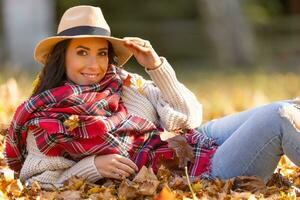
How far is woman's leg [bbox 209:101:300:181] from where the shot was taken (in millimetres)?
4270

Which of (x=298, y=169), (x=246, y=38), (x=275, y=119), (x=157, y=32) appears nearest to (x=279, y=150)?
(x=275, y=119)

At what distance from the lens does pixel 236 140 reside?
14.4 feet

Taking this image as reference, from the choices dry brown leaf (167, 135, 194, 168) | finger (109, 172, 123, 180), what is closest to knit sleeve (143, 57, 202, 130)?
dry brown leaf (167, 135, 194, 168)

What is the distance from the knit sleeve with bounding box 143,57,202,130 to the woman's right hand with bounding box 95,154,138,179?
1.18 ft

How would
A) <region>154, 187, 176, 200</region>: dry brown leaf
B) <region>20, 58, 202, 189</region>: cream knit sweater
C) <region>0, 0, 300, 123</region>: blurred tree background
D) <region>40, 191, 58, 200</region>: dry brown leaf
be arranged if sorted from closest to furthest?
<region>154, 187, 176, 200</region>: dry brown leaf
<region>40, 191, 58, 200</region>: dry brown leaf
<region>20, 58, 202, 189</region>: cream knit sweater
<region>0, 0, 300, 123</region>: blurred tree background

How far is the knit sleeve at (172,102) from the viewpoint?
453 cm

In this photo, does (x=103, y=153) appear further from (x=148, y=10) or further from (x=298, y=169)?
(x=148, y=10)

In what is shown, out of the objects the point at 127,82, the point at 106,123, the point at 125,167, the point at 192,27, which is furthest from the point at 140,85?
the point at 192,27

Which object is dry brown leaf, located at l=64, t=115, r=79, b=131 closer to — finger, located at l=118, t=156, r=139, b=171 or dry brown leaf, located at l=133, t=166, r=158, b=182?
finger, located at l=118, t=156, r=139, b=171

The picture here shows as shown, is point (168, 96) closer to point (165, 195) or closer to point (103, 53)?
point (103, 53)

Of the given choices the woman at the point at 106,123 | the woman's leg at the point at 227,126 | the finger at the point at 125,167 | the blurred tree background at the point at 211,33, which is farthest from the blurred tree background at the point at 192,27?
the finger at the point at 125,167

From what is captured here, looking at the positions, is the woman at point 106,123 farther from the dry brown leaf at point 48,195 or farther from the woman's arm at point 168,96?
the dry brown leaf at point 48,195

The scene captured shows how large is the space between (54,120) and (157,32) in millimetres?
15709

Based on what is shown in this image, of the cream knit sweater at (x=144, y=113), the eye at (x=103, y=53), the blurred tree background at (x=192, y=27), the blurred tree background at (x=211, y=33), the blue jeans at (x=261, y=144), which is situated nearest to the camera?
the blue jeans at (x=261, y=144)
